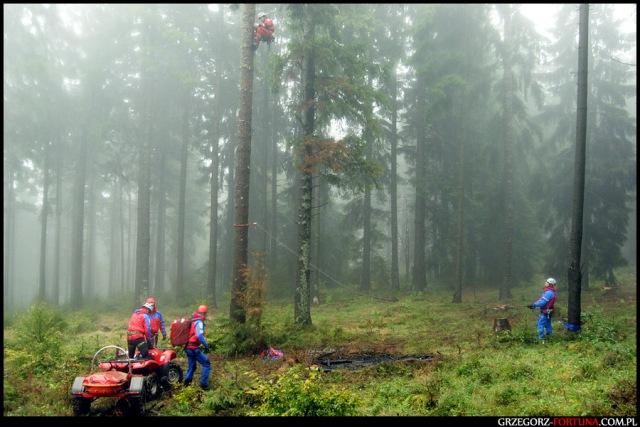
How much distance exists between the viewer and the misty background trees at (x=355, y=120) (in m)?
19.3

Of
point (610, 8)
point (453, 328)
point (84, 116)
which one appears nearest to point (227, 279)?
point (84, 116)

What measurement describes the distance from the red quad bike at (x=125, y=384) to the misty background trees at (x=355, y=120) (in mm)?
6751

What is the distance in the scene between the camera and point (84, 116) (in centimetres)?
2480

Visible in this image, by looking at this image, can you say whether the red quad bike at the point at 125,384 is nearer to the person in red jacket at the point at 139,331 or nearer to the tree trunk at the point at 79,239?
the person in red jacket at the point at 139,331

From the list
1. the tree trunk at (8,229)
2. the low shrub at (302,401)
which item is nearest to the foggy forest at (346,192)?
the low shrub at (302,401)

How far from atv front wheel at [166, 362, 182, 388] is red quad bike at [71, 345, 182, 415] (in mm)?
141

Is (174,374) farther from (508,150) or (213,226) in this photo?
(508,150)

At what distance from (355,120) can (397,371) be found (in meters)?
9.81

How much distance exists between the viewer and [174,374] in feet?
32.0

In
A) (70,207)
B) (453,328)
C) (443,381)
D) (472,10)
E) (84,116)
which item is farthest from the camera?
(70,207)

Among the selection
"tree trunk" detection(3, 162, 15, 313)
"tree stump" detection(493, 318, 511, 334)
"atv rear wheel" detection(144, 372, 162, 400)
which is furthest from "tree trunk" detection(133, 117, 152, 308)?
"tree trunk" detection(3, 162, 15, 313)

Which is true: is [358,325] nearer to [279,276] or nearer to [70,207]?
[279,276]

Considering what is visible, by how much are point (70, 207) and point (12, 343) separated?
2875 centimetres

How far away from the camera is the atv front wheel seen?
9469 millimetres
